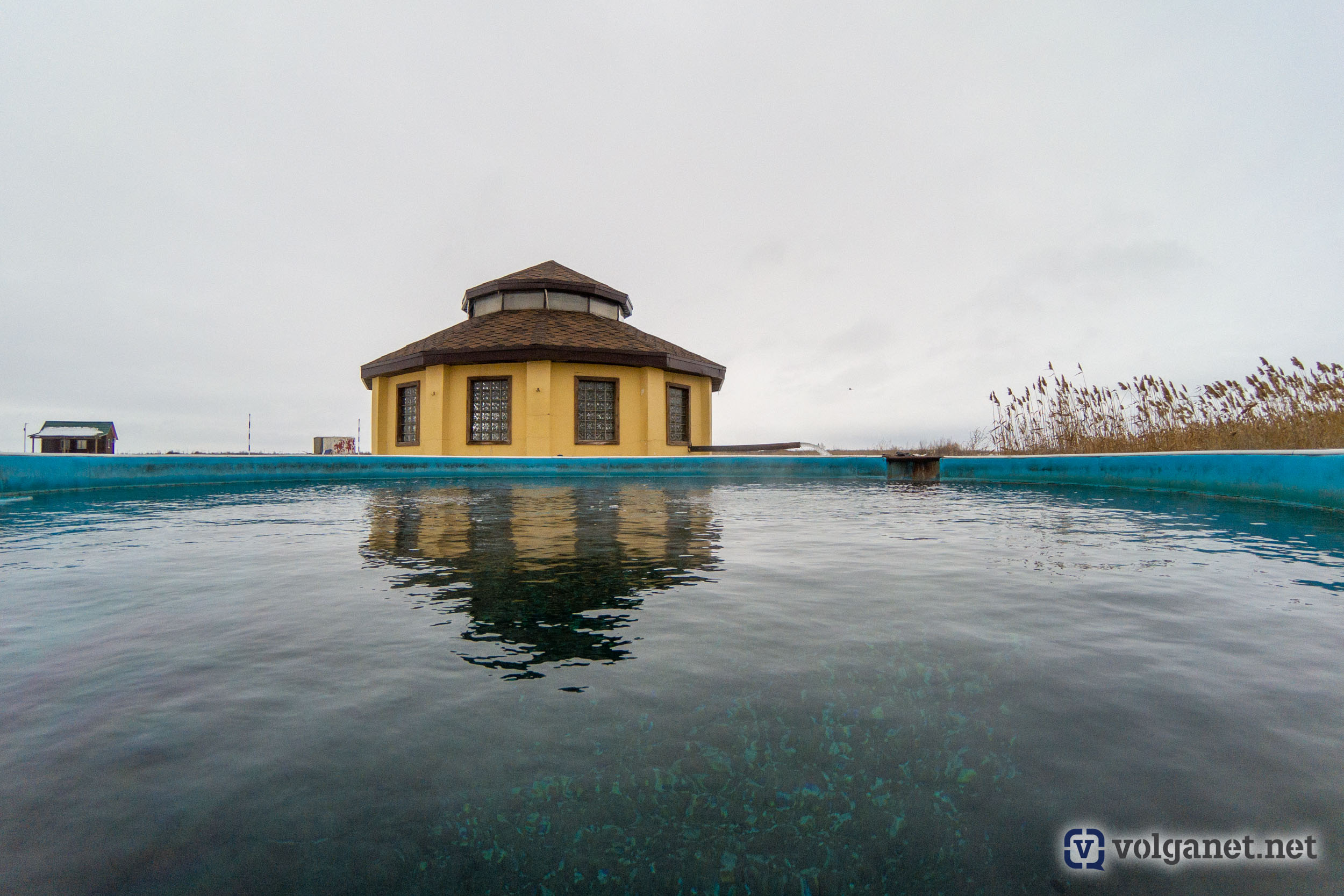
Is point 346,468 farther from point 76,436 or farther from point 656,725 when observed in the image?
point 76,436

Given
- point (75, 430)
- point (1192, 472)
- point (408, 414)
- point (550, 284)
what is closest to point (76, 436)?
point (75, 430)

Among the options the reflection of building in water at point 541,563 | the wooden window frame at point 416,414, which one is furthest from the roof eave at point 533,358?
the reflection of building in water at point 541,563

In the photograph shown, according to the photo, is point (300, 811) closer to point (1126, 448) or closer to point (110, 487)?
point (110, 487)

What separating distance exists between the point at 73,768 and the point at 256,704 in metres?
0.45

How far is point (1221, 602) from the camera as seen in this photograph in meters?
3.18

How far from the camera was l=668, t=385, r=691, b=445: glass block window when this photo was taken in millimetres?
19547

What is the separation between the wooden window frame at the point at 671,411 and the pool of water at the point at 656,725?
15109 mm

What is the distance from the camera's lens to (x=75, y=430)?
40.8 m

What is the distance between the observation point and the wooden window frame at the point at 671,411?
19.1m

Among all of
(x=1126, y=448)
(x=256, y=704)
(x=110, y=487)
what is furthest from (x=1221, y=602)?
(x=110, y=487)

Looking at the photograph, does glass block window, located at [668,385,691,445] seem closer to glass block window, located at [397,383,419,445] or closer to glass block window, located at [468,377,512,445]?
glass block window, located at [468,377,512,445]

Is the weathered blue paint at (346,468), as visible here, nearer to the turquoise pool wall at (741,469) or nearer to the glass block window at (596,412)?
the turquoise pool wall at (741,469)

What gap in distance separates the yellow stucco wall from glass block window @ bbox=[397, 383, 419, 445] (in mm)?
233
